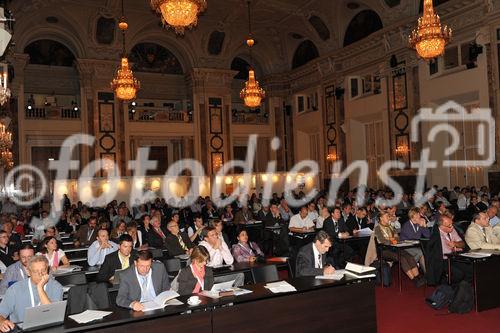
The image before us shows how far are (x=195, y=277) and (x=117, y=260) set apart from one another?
5.64 ft

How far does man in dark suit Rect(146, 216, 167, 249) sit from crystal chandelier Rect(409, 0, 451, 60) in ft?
22.6

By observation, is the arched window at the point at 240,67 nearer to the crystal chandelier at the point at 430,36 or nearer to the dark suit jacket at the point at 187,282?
the crystal chandelier at the point at 430,36

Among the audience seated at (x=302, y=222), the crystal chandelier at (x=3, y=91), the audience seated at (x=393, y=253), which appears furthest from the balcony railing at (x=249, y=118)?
the audience seated at (x=393, y=253)

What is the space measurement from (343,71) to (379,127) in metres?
2.89

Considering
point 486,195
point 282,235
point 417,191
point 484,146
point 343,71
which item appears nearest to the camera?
→ point 282,235

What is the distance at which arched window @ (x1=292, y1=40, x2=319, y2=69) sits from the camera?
A: 2378 cm

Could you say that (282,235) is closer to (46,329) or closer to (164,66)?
(46,329)

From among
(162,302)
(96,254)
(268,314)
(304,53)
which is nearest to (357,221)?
(96,254)

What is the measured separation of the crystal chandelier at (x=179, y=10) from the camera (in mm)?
7754

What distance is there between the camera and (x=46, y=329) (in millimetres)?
3750

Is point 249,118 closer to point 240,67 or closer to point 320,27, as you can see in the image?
point 240,67

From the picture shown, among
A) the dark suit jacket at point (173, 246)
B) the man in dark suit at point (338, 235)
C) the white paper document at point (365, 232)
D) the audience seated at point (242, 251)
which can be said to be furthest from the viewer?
the white paper document at point (365, 232)

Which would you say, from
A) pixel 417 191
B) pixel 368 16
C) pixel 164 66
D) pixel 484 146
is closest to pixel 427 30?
pixel 484 146

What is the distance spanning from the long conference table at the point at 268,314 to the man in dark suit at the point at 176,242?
343cm
